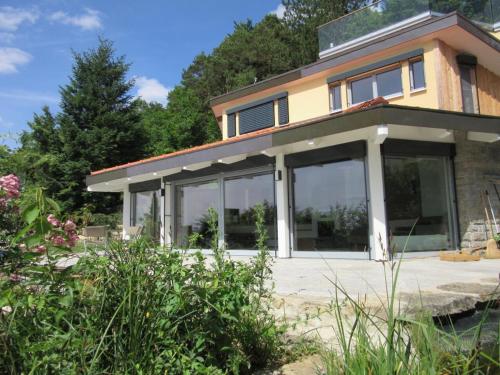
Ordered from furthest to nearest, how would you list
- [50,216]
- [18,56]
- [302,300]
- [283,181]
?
[18,56] → [283,181] → [302,300] → [50,216]

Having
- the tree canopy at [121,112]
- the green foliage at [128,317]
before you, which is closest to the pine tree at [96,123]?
the tree canopy at [121,112]

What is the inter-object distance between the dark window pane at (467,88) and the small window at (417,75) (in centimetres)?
129

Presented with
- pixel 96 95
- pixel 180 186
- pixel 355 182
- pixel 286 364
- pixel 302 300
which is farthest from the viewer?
pixel 96 95

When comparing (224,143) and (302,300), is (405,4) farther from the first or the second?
(302,300)

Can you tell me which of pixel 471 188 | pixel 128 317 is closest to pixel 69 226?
pixel 128 317

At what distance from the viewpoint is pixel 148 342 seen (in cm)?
211

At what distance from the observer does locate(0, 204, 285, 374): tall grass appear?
1.93 meters

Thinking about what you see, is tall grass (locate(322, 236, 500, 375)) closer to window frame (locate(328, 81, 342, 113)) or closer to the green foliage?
the green foliage

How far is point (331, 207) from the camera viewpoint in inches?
360

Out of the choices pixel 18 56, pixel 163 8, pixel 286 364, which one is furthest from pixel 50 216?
pixel 18 56

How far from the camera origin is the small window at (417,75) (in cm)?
1098

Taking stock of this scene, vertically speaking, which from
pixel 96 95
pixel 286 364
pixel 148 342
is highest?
pixel 96 95

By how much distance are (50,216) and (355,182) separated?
7328mm

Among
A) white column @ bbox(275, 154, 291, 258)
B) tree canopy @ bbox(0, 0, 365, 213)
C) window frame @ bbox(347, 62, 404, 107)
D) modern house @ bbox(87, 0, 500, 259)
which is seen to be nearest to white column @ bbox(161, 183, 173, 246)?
modern house @ bbox(87, 0, 500, 259)
